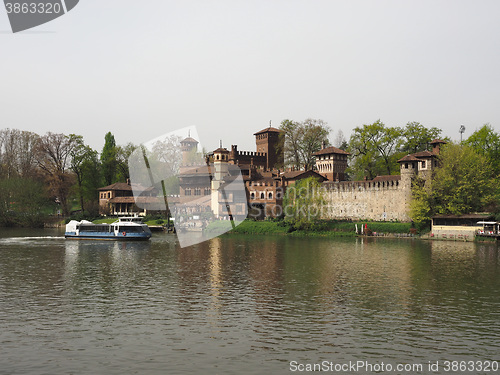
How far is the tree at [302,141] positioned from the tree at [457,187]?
28198 millimetres

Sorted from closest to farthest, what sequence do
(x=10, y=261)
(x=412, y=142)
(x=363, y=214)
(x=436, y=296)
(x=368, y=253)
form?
1. (x=436, y=296)
2. (x=10, y=261)
3. (x=368, y=253)
4. (x=363, y=214)
5. (x=412, y=142)

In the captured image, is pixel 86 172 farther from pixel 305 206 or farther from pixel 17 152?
pixel 305 206

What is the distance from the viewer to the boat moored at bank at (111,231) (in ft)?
183

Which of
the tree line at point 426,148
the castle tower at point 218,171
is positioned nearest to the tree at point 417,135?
the tree line at point 426,148

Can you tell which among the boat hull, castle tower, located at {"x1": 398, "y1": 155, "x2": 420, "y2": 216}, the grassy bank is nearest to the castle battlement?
castle tower, located at {"x1": 398, "y1": 155, "x2": 420, "y2": 216}

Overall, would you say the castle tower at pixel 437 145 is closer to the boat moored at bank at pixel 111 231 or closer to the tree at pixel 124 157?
the boat moored at bank at pixel 111 231

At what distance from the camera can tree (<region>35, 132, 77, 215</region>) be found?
8494 centimetres

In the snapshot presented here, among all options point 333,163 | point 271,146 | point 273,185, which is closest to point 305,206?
point 273,185

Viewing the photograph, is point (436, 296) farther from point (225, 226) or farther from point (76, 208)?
point (76, 208)

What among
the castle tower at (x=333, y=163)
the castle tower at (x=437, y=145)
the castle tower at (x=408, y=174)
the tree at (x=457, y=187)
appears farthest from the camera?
the castle tower at (x=333, y=163)

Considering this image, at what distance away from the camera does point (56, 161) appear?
8650 cm

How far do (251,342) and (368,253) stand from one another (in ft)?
91.5

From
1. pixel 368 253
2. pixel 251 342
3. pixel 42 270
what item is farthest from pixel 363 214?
pixel 251 342

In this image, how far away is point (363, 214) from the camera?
69.9 meters
